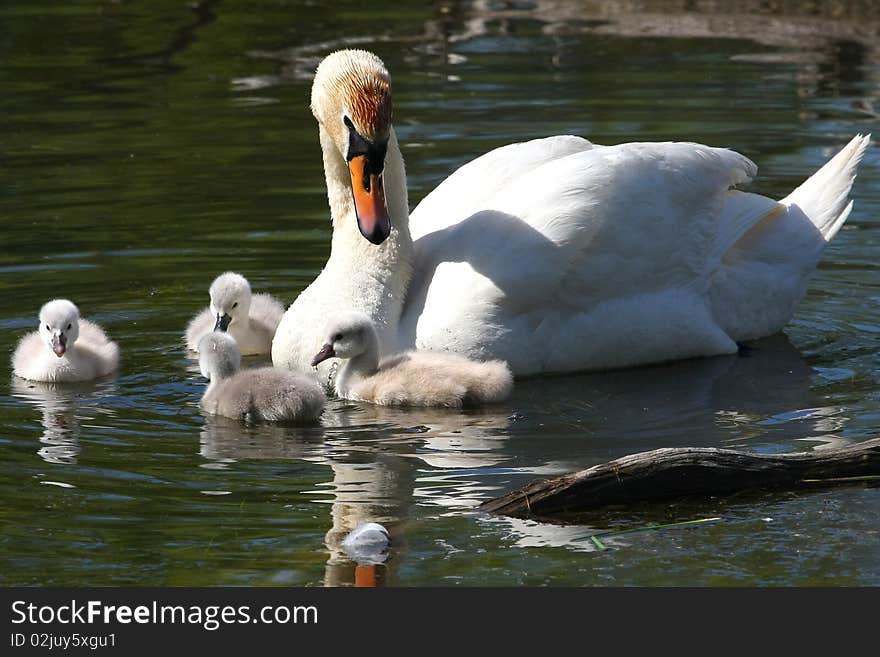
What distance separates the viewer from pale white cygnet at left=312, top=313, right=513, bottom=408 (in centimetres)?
891

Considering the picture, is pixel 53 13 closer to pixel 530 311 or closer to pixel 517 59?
pixel 517 59

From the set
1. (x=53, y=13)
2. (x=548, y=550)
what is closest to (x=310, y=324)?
(x=548, y=550)

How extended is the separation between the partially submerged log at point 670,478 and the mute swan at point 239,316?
3031 mm

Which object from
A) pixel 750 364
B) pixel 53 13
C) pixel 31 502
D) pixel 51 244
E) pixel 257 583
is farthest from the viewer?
pixel 53 13

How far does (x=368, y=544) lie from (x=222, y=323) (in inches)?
130

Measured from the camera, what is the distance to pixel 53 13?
22.0 meters

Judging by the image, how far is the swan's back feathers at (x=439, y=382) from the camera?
8.91 m

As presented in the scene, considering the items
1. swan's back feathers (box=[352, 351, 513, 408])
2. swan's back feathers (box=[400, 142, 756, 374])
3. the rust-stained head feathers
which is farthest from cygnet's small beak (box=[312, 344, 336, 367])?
the rust-stained head feathers

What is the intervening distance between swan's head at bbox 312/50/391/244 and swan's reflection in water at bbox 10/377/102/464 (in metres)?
1.73

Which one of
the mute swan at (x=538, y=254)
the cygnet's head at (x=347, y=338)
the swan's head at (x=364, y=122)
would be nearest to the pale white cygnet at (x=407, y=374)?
the cygnet's head at (x=347, y=338)

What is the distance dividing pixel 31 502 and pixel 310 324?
230cm

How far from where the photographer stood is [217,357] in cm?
902

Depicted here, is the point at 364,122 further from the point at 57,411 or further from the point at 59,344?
the point at 57,411

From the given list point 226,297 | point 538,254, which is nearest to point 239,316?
point 226,297
